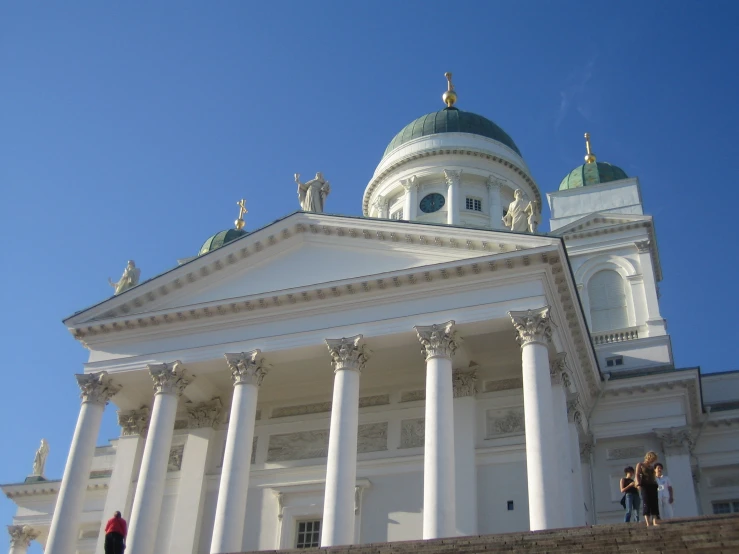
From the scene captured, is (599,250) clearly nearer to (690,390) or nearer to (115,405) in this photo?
(690,390)

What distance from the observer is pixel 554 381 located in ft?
69.3

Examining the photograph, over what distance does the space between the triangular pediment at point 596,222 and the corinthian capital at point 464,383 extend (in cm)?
1043

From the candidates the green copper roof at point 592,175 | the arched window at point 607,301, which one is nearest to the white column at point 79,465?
the arched window at point 607,301

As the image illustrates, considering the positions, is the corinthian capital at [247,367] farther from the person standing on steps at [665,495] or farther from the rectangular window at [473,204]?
the rectangular window at [473,204]

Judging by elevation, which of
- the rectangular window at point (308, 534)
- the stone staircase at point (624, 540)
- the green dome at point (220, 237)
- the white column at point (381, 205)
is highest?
the white column at point (381, 205)

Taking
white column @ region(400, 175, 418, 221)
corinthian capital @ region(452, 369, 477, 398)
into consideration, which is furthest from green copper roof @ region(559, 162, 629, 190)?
corinthian capital @ region(452, 369, 477, 398)

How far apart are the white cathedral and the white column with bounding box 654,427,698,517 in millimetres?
78

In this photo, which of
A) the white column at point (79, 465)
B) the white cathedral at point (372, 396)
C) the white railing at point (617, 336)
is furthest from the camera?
the white railing at point (617, 336)

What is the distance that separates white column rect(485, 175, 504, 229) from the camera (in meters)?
35.4

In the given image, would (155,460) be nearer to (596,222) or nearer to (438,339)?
(438,339)

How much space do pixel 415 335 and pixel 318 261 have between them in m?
3.72

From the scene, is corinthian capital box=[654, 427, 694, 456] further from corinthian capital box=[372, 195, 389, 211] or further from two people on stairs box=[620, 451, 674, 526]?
corinthian capital box=[372, 195, 389, 211]

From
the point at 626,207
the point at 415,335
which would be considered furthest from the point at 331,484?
the point at 626,207

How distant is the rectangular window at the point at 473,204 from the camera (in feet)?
119
